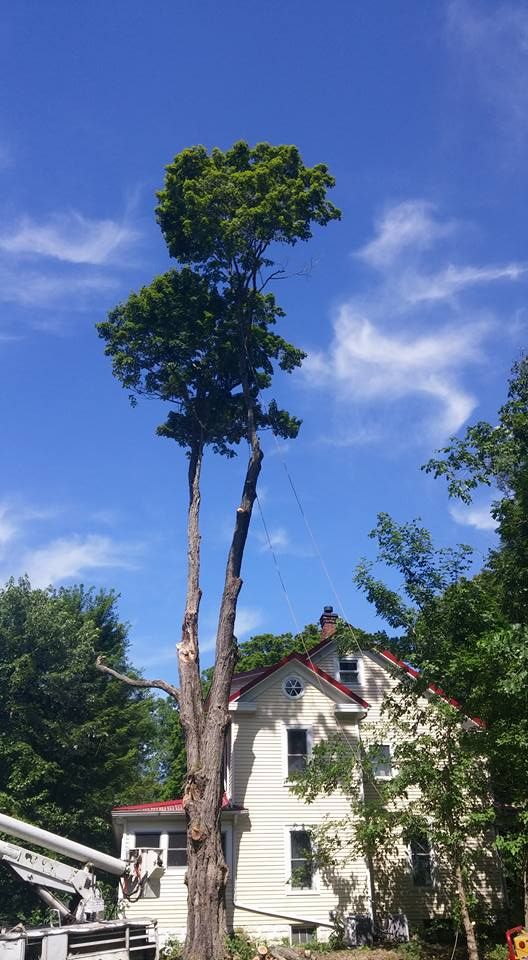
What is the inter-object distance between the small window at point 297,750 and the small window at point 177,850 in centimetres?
347

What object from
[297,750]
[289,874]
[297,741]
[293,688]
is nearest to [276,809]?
[289,874]

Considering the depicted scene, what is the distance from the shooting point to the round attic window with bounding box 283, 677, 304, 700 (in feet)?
70.3

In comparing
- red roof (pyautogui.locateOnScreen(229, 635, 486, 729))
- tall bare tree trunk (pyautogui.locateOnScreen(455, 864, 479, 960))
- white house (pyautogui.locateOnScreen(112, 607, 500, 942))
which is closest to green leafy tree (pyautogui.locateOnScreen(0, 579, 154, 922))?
white house (pyautogui.locateOnScreen(112, 607, 500, 942))

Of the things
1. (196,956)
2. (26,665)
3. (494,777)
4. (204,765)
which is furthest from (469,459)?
(26,665)

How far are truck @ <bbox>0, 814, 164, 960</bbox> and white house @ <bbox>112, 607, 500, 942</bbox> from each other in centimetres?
497

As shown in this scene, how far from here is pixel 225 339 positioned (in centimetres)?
2267

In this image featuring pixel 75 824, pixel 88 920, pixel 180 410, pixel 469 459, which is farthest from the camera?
pixel 75 824

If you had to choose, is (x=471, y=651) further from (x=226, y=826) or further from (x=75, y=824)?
(x=75, y=824)

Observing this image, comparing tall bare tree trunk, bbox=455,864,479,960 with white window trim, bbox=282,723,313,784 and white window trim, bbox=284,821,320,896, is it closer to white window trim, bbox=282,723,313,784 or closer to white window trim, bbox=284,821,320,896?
white window trim, bbox=284,821,320,896

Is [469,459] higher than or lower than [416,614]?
higher

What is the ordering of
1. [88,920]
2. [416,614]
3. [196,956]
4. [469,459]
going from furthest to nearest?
[469,459] → [416,614] → [196,956] → [88,920]

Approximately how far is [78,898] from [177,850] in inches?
230

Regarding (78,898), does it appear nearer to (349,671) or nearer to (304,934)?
(304,934)

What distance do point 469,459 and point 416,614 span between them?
568 centimetres
